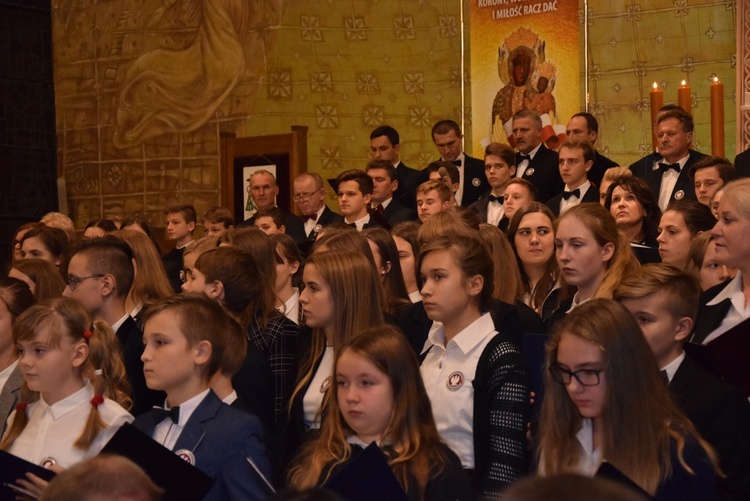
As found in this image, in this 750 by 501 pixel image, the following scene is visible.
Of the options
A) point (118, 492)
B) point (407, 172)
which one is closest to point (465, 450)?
point (118, 492)

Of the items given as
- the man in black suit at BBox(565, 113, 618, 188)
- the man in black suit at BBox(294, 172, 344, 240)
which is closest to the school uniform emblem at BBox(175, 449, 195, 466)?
the man in black suit at BBox(294, 172, 344, 240)

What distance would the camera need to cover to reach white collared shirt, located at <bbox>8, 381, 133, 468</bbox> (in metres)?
3.74

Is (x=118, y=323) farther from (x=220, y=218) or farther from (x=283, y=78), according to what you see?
(x=283, y=78)

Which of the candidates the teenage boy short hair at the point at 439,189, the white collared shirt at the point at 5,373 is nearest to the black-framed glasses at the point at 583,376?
the white collared shirt at the point at 5,373

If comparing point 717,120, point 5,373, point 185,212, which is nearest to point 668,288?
point 5,373

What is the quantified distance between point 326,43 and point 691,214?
6860mm

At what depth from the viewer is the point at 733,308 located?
4062 millimetres

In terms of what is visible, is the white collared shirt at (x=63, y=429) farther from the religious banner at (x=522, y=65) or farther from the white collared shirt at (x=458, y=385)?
the religious banner at (x=522, y=65)

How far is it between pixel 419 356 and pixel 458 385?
70 cm

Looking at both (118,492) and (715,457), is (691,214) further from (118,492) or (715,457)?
(118,492)

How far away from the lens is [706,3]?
32.3 ft

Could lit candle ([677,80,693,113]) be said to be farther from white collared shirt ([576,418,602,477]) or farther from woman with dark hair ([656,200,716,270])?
white collared shirt ([576,418,602,477])

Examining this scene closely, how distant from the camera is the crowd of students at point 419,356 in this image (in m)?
3.05

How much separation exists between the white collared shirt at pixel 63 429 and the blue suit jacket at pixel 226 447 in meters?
0.29
